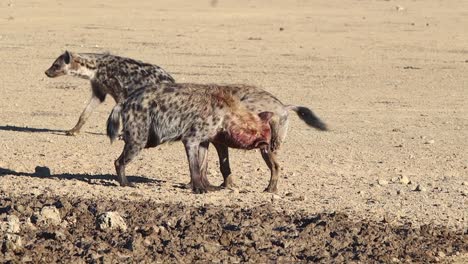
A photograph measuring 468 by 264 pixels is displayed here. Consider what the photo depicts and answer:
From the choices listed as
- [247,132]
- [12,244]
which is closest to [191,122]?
[247,132]

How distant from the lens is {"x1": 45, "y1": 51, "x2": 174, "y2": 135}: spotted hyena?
13.5 meters

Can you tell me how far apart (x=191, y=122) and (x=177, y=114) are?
0.14 meters

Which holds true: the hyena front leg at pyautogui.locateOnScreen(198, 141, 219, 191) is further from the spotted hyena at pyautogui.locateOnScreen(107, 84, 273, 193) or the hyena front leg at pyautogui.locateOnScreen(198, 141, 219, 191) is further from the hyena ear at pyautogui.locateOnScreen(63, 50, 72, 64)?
the hyena ear at pyautogui.locateOnScreen(63, 50, 72, 64)

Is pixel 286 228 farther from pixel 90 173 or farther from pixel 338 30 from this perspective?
pixel 338 30

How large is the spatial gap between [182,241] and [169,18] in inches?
→ 1031

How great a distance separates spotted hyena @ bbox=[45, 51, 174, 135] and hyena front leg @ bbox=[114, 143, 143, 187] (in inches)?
111

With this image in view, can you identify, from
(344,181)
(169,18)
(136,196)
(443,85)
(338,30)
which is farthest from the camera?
(169,18)

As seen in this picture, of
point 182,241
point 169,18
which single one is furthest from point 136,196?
point 169,18

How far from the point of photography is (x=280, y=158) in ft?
40.4

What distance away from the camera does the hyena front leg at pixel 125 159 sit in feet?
33.8

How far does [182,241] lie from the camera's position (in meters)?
8.29

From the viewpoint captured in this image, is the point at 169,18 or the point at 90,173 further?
the point at 169,18

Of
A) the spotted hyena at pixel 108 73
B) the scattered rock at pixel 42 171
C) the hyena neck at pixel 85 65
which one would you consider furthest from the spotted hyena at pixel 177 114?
the hyena neck at pixel 85 65

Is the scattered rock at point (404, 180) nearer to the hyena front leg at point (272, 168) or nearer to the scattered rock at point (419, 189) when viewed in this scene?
the scattered rock at point (419, 189)
